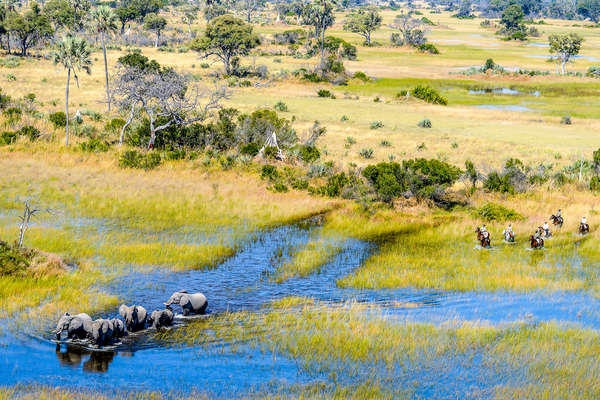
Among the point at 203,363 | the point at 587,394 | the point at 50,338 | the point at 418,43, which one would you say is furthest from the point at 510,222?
the point at 418,43

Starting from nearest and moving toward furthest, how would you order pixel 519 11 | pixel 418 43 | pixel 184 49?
pixel 184 49 < pixel 418 43 < pixel 519 11

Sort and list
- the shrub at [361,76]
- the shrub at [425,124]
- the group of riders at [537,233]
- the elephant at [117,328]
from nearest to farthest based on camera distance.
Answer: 1. the elephant at [117,328]
2. the group of riders at [537,233]
3. the shrub at [425,124]
4. the shrub at [361,76]

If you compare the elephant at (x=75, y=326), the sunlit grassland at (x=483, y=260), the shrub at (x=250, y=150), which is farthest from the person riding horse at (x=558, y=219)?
the elephant at (x=75, y=326)

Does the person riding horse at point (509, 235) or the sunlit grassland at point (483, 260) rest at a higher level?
the person riding horse at point (509, 235)

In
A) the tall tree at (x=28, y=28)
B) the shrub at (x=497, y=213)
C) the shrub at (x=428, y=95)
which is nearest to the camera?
the shrub at (x=497, y=213)

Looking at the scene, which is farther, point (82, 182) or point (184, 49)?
point (184, 49)

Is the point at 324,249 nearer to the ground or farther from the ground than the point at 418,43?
nearer to the ground

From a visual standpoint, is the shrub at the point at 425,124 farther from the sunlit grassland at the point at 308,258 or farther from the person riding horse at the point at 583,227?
the sunlit grassland at the point at 308,258

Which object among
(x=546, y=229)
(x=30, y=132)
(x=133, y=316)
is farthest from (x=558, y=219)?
(x=30, y=132)

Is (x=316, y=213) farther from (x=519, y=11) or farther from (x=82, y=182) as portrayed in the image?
(x=519, y=11)
